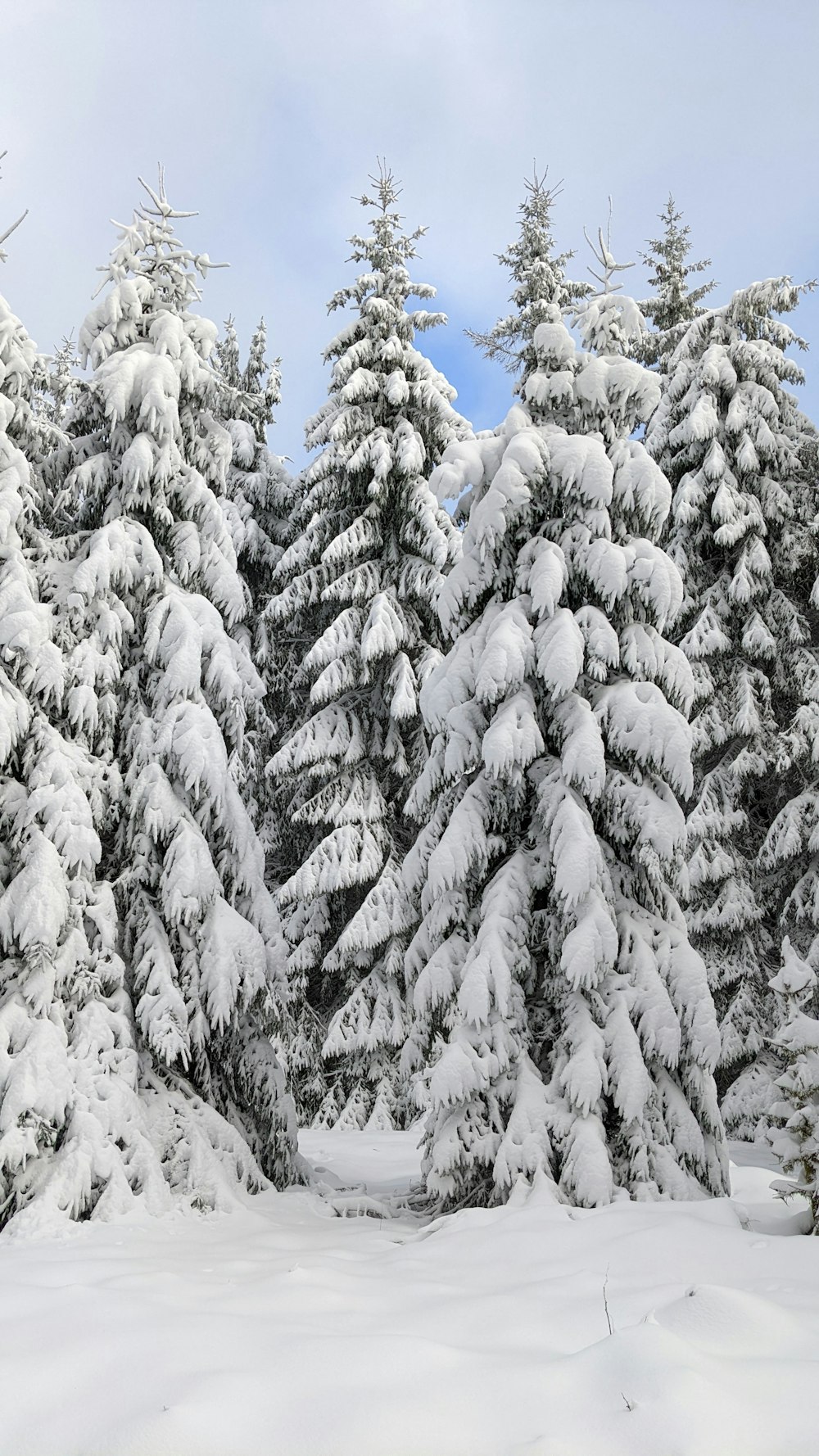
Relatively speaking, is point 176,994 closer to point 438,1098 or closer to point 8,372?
point 438,1098

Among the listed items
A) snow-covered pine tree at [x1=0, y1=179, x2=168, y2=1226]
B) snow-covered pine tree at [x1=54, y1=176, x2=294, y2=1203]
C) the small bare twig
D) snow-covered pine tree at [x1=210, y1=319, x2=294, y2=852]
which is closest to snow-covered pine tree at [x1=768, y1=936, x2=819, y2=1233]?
the small bare twig

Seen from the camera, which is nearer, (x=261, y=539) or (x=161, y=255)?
(x=161, y=255)

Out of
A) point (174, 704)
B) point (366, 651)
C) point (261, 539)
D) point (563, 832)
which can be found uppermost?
point (261, 539)

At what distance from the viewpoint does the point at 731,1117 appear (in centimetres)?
1345

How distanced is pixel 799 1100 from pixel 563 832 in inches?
98.0

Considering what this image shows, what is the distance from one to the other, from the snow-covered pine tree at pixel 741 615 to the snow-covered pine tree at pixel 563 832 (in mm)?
6884

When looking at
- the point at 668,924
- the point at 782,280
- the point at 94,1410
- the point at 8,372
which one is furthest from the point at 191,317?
the point at 782,280

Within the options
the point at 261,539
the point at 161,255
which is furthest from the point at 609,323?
the point at 261,539

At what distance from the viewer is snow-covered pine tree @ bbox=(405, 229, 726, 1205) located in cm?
700

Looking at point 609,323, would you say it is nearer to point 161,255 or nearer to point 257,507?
point 161,255

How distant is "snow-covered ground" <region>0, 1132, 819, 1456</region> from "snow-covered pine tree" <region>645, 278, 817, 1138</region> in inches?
343

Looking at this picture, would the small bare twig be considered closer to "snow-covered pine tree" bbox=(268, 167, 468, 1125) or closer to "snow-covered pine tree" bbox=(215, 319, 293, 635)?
"snow-covered pine tree" bbox=(268, 167, 468, 1125)

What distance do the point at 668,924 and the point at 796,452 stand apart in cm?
1138

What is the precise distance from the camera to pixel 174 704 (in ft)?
27.1
